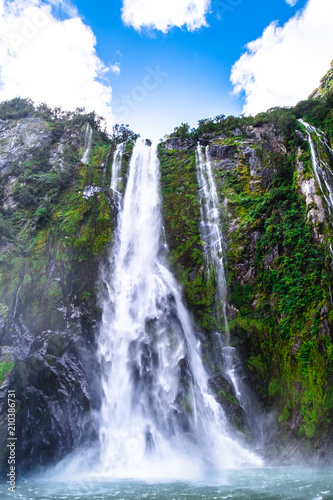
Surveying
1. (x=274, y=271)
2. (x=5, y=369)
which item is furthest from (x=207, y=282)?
(x=5, y=369)

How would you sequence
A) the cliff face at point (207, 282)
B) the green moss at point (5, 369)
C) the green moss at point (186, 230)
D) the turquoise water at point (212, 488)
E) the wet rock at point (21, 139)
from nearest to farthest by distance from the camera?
the turquoise water at point (212, 488) < the green moss at point (5, 369) < the cliff face at point (207, 282) < the green moss at point (186, 230) < the wet rock at point (21, 139)

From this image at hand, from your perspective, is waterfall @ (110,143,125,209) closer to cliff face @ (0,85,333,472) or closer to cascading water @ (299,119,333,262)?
cliff face @ (0,85,333,472)

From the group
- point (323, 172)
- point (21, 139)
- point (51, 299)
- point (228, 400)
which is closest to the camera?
point (228, 400)

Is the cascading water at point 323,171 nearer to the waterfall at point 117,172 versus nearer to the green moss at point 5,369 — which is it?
the waterfall at point 117,172

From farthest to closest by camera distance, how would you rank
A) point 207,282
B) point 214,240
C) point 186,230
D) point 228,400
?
point 186,230
point 214,240
point 207,282
point 228,400

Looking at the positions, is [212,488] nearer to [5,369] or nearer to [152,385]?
[152,385]

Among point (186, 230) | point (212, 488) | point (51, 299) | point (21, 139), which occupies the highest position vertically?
point (21, 139)

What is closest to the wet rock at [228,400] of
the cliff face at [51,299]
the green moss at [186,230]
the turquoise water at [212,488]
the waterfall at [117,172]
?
the turquoise water at [212,488]

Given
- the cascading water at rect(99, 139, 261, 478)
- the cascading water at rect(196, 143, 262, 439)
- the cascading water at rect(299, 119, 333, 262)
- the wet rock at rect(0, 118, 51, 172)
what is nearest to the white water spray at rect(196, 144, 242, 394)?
the cascading water at rect(196, 143, 262, 439)
